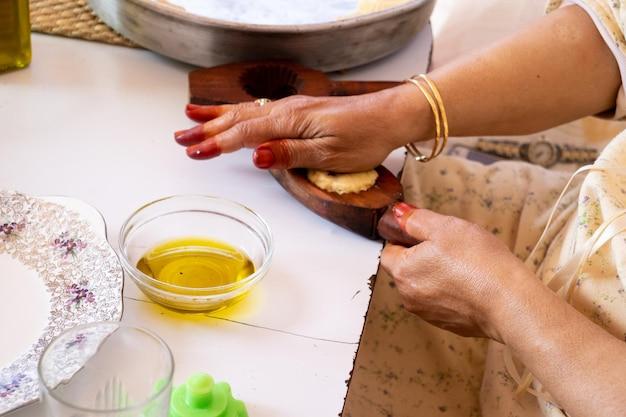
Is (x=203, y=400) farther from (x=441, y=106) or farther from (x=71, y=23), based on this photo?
(x=71, y=23)

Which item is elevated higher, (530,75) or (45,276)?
(530,75)

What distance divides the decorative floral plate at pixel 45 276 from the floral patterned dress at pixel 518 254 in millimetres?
337

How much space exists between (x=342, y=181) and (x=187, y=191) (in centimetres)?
18

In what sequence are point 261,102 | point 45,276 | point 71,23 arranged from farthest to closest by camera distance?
point 71,23
point 261,102
point 45,276

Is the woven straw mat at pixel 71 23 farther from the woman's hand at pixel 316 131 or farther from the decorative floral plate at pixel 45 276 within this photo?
the decorative floral plate at pixel 45 276

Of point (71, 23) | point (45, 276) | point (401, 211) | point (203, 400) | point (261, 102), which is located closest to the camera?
point (203, 400)

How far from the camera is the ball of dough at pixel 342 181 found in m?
0.86

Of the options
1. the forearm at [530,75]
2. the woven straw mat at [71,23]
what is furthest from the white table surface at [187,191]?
the forearm at [530,75]

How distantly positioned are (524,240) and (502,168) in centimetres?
12

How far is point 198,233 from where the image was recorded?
816mm

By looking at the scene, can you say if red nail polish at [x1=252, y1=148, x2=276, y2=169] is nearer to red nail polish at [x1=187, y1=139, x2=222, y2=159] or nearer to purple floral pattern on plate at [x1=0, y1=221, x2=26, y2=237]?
red nail polish at [x1=187, y1=139, x2=222, y2=159]

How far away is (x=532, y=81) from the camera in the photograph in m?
0.97

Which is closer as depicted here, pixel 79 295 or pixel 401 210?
pixel 79 295

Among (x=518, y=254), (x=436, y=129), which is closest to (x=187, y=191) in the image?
(x=436, y=129)
